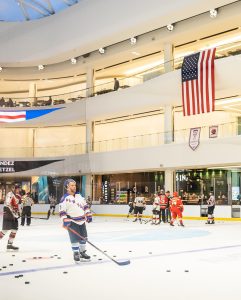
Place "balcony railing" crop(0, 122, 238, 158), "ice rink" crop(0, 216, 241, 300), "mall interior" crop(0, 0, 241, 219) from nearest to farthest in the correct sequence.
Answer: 1. "ice rink" crop(0, 216, 241, 300)
2. "balcony railing" crop(0, 122, 238, 158)
3. "mall interior" crop(0, 0, 241, 219)

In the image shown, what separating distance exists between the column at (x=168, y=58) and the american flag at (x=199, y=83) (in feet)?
9.61

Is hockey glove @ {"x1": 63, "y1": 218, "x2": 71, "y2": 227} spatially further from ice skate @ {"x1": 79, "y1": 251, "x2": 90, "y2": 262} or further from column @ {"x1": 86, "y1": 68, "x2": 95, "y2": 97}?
column @ {"x1": 86, "y1": 68, "x2": 95, "y2": 97}

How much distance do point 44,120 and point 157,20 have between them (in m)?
12.8

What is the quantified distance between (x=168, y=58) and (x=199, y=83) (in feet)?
18.1

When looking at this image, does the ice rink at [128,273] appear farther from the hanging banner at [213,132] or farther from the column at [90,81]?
the column at [90,81]

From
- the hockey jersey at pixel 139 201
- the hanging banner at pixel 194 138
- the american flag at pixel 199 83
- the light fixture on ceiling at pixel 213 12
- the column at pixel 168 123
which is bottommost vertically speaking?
the hockey jersey at pixel 139 201

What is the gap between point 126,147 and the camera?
2989 centimetres

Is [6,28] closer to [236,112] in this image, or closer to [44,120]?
[44,120]

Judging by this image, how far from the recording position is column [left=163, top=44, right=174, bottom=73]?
26844 mm

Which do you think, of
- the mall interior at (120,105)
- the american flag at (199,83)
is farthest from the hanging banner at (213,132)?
the american flag at (199,83)

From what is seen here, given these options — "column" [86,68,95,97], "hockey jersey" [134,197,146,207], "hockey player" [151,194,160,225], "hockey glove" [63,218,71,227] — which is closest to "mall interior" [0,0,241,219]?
"column" [86,68,95,97]

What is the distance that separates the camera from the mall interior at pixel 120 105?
24047 mm

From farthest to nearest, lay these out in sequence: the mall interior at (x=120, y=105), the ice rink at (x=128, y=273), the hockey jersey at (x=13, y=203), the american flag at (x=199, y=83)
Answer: the mall interior at (x=120, y=105)
the american flag at (x=199, y=83)
the hockey jersey at (x=13, y=203)
the ice rink at (x=128, y=273)

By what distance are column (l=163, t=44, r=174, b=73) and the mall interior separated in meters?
0.07
